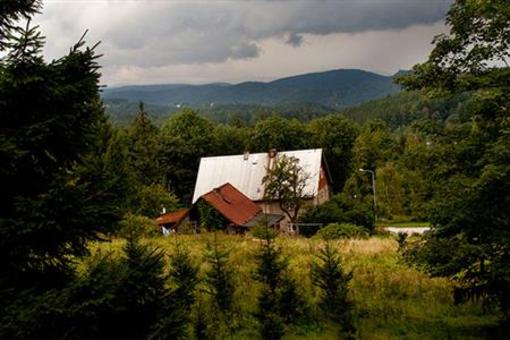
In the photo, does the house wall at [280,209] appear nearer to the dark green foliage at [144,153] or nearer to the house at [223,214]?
the house at [223,214]

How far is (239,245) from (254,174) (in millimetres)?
36259

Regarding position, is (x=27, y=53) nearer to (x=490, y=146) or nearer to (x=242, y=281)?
(x=490, y=146)

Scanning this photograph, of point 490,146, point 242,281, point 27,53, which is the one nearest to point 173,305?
point 27,53

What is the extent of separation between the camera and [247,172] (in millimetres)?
58969

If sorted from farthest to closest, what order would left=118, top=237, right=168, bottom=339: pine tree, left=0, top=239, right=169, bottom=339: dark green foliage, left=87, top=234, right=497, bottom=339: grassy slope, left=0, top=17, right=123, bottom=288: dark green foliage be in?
1. left=87, top=234, right=497, bottom=339: grassy slope
2. left=118, top=237, right=168, bottom=339: pine tree
3. left=0, top=17, right=123, bottom=288: dark green foliage
4. left=0, top=239, right=169, bottom=339: dark green foliage

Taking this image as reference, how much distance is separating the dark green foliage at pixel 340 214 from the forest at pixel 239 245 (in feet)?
74.0

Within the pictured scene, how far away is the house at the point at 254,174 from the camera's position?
55844 mm

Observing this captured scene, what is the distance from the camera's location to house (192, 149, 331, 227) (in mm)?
55844

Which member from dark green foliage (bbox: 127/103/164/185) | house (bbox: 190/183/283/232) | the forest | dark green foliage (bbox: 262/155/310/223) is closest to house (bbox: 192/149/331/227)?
dark green foliage (bbox: 262/155/310/223)

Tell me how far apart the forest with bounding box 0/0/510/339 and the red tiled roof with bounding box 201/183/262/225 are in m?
22.4

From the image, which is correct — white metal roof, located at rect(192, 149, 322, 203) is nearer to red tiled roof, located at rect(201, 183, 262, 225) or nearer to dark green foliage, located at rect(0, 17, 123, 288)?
red tiled roof, located at rect(201, 183, 262, 225)

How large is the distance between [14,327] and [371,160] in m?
73.1

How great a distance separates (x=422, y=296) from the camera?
1582cm

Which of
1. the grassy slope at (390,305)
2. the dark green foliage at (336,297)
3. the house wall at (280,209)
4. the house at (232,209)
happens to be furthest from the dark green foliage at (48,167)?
the house wall at (280,209)
